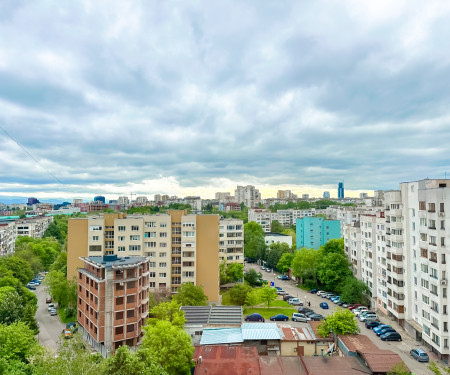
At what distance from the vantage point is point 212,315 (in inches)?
1268

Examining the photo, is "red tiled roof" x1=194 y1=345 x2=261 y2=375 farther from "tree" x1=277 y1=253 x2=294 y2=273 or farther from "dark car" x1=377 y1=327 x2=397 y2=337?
"tree" x1=277 y1=253 x2=294 y2=273

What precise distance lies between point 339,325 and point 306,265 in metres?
23.6

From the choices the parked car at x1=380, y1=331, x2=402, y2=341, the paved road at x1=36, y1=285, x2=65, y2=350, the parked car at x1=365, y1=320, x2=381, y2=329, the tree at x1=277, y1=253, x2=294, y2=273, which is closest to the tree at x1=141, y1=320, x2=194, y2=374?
the paved road at x1=36, y1=285, x2=65, y2=350

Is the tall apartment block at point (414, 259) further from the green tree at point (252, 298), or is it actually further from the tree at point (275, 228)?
the tree at point (275, 228)

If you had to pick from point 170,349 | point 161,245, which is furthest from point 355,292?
point 170,349

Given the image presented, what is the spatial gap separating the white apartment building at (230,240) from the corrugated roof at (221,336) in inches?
897

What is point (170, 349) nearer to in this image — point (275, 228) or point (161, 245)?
point (161, 245)

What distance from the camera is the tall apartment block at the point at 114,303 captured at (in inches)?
1135

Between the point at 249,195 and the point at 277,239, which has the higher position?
the point at 249,195

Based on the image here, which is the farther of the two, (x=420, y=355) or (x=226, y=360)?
(x=420, y=355)

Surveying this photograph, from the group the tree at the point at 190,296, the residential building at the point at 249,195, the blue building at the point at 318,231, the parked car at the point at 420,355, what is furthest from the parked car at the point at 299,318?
the residential building at the point at 249,195

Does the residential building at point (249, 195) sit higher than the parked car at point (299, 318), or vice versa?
the residential building at point (249, 195)

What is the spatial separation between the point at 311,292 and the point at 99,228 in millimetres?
29439

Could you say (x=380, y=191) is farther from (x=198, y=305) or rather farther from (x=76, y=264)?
(x=76, y=264)
